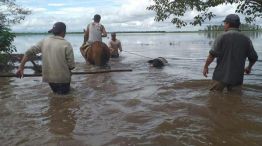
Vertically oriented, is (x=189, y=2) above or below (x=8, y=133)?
above

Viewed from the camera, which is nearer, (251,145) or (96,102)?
(251,145)

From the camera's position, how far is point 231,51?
789 centimetres

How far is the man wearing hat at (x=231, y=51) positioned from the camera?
7.86m

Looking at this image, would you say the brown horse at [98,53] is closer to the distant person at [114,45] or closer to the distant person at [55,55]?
the distant person at [114,45]

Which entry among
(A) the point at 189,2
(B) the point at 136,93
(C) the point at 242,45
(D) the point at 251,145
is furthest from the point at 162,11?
(D) the point at 251,145

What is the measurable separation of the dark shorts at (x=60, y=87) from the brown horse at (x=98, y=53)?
5.90 metres

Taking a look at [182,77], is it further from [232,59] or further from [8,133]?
[8,133]

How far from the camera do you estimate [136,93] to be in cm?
933

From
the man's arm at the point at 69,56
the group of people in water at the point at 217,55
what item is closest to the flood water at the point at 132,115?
the group of people in water at the point at 217,55

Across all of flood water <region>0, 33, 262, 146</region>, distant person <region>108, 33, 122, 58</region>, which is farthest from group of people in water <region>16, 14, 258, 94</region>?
distant person <region>108, 33, 122, 58</region>

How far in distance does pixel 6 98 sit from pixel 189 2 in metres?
5.76

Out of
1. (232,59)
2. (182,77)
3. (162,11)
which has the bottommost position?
(182,77)

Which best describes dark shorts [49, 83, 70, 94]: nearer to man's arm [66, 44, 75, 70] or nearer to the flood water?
the flood water

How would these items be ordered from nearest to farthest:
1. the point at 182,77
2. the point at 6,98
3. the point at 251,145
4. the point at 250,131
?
the point at 251,145 → the point at 250,131 → the point at 6,98 → the point at 182,77
